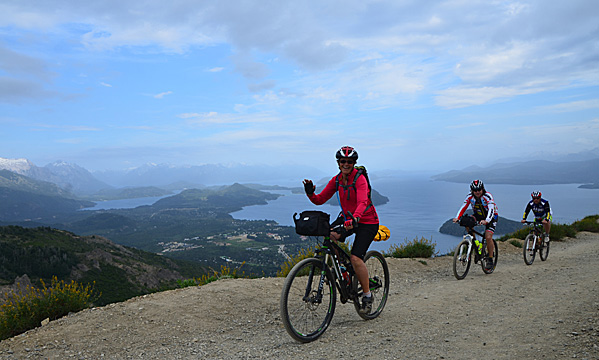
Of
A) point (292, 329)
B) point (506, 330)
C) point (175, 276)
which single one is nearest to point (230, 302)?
point (292, 329)

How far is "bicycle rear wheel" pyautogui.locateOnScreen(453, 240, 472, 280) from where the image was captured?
8.80m

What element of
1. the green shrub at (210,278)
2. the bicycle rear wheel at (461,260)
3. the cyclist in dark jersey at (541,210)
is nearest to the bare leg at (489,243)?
the bicycle rear wheel at (461,260)

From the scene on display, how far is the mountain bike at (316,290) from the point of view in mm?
4254

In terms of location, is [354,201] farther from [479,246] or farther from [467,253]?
[479,246]

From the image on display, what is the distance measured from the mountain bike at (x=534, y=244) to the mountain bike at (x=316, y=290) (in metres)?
8.34

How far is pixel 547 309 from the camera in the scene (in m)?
5.50

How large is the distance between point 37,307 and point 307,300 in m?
4.39

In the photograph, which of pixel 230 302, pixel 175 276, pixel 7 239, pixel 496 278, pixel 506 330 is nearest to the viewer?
pixel 506 330

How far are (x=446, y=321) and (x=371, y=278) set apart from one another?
1242 millimetres

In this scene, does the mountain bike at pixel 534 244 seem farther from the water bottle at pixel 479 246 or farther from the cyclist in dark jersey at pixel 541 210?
the water bottle at pixel 479 246

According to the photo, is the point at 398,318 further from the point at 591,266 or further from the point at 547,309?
the point at 591,266

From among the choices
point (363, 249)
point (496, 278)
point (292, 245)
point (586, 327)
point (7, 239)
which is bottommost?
point (292, 245)

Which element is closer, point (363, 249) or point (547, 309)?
point (363, 249)

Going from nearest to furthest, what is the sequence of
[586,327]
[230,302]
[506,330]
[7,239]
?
1. [586,327]
2. [506,330]
3. [230,302]
4. [7,239]
